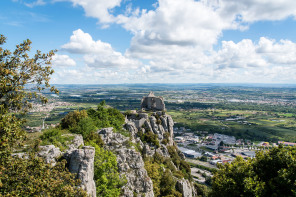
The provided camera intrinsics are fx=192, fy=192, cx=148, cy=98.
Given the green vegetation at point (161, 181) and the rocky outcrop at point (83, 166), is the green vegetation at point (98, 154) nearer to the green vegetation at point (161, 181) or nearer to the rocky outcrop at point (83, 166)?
the rocky outcrop at point (83, 166)

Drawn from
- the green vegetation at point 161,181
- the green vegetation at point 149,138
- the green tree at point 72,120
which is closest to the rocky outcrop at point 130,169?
the green vegetation at point 161,181

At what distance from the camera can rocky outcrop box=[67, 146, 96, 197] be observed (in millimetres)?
16922

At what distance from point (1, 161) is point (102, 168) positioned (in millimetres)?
11326

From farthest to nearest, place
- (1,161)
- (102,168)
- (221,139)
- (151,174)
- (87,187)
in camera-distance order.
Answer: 1. (221,139)
2. (151,174)
3. (102,168)
4. (87,187)
5. (1,161)

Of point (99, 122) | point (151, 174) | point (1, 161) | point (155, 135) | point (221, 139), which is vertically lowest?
point (221, 139)

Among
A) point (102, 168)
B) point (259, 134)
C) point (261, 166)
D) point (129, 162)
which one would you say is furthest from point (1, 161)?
point (259, 134)

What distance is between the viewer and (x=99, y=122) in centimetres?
3478

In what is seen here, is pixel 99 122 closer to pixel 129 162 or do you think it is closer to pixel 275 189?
pixel 129 162

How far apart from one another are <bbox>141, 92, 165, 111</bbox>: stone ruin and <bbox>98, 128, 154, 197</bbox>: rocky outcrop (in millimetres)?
27009

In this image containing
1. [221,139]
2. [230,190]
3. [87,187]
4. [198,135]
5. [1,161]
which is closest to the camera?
[1,161]

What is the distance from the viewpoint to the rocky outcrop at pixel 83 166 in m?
16.9

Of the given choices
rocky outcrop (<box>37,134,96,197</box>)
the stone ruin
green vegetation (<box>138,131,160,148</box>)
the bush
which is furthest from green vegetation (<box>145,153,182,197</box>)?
the stone ruin

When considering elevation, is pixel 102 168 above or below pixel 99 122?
below

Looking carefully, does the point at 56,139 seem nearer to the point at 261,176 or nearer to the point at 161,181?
the point at 161,181
